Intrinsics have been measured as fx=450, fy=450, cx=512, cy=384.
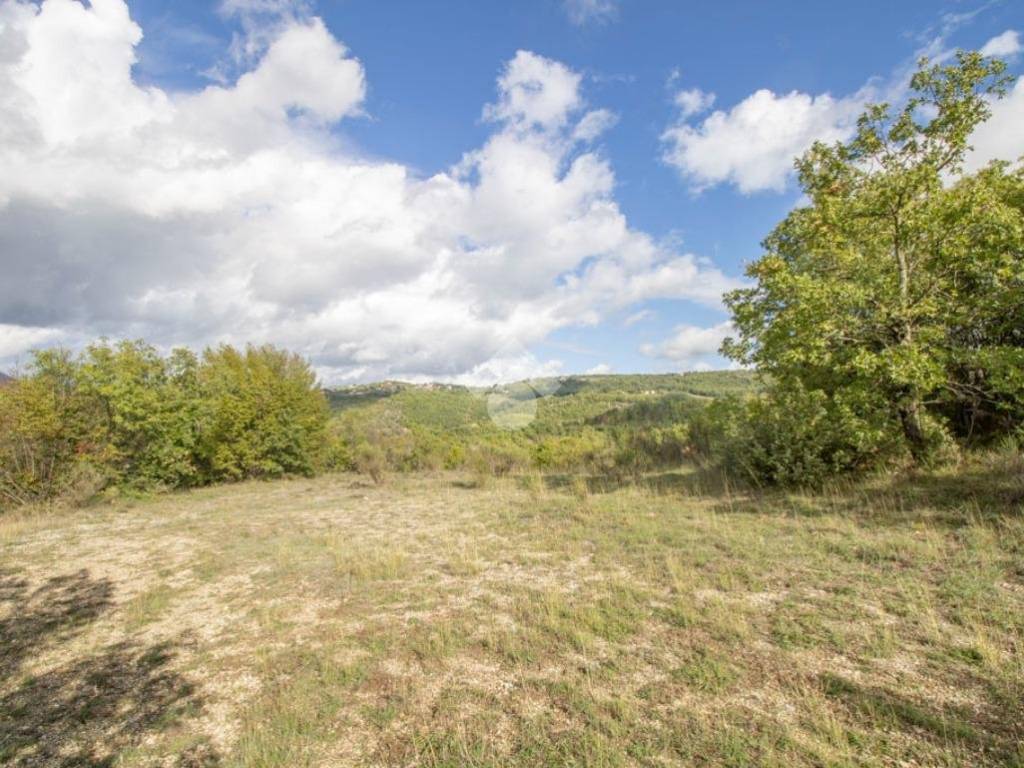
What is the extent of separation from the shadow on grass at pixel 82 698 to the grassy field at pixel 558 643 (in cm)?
2

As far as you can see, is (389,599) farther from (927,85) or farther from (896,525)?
(927,85)

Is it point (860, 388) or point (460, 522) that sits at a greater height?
point (860, 388)

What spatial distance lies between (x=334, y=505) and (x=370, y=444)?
12.8m

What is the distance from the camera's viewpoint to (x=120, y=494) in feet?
47.4

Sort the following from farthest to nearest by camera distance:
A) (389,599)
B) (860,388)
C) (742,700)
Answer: (860,388) < (389,599) < (742,700)

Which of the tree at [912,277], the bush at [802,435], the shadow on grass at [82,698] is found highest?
the tree at [912,277]

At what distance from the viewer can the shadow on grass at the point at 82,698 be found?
3141mm

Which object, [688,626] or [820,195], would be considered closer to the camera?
[688,626]

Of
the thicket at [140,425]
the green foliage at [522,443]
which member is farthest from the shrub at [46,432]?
the green foliage at [522,443]

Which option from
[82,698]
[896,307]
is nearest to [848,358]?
[896,307]

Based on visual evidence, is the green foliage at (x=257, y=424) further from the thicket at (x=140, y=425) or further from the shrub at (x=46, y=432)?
the shrub at (x=46, y=432)

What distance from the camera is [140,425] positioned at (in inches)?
576

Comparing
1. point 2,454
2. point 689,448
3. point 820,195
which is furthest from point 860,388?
point 2,454

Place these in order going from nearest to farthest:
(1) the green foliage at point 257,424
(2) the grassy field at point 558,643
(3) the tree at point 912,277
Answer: (2) the grassy field at point 558,643 → (3) the tree at point 912,277 → (1) the green foliage at point 257,424
